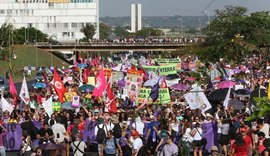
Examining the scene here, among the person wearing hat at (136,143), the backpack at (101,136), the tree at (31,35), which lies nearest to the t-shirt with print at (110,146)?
the person wearing hat at (136,143)

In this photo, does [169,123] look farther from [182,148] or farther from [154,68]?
[154,68]

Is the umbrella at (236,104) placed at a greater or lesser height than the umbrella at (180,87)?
greater

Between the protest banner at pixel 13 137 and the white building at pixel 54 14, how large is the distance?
136096 mm

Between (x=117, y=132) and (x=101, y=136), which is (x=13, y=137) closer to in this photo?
(x=101, y=136)

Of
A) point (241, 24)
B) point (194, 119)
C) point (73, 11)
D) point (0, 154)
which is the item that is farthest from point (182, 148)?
point (73, 11)

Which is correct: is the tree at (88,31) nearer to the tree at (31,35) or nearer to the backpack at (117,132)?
the tree at (31,35)

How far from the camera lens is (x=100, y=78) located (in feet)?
92.1

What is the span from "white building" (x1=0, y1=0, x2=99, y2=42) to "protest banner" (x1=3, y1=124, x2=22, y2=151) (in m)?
136

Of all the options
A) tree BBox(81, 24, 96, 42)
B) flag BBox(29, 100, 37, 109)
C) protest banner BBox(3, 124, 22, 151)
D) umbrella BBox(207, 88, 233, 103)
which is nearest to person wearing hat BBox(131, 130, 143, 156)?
protest banner BBox(3, 124, 22, 151)

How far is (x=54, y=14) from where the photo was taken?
15950 centimetres

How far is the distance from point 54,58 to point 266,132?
88.8 metres

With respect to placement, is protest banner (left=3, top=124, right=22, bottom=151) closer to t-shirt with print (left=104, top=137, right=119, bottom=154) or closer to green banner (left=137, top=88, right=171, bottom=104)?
t-shirt with print (left=104, top=137, right=119, bottom=154)

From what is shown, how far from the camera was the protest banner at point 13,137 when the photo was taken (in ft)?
73.8

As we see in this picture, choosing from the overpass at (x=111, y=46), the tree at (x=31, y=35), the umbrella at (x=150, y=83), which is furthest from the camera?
the tree at (x=31, y=35)
